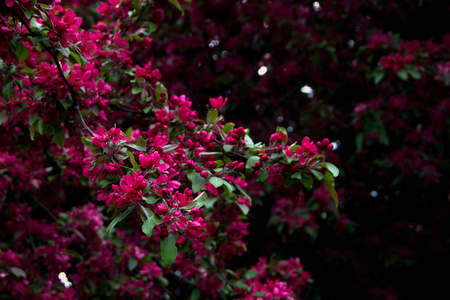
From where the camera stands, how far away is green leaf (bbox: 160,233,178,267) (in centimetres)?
95

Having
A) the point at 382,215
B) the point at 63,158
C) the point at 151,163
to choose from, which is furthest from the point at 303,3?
the point at 151,163

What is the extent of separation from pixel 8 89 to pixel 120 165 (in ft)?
2.13

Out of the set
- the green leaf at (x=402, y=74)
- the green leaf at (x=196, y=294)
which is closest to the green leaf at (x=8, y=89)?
the green leaf at (x=196, y=294)

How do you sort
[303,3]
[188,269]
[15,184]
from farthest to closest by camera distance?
1. [303,3]
2. [15,184]
3. [188,269]

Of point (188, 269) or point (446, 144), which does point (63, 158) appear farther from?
point (446, 144)

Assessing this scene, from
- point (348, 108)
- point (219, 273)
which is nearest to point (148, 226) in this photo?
point (219, 273)

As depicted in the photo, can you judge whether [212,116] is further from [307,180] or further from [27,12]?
[27,12]

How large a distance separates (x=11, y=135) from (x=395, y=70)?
2.60 meters

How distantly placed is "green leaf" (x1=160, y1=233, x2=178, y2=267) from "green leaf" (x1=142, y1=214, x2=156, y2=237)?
0.21ft

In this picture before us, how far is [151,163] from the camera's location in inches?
40.7

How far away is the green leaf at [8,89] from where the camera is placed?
4.52 ft

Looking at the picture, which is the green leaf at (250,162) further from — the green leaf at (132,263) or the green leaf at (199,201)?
the green leaf at (132,263)

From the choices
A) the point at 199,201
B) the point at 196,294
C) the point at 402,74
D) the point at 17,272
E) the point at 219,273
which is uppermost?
the point at 199,201

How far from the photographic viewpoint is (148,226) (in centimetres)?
93
